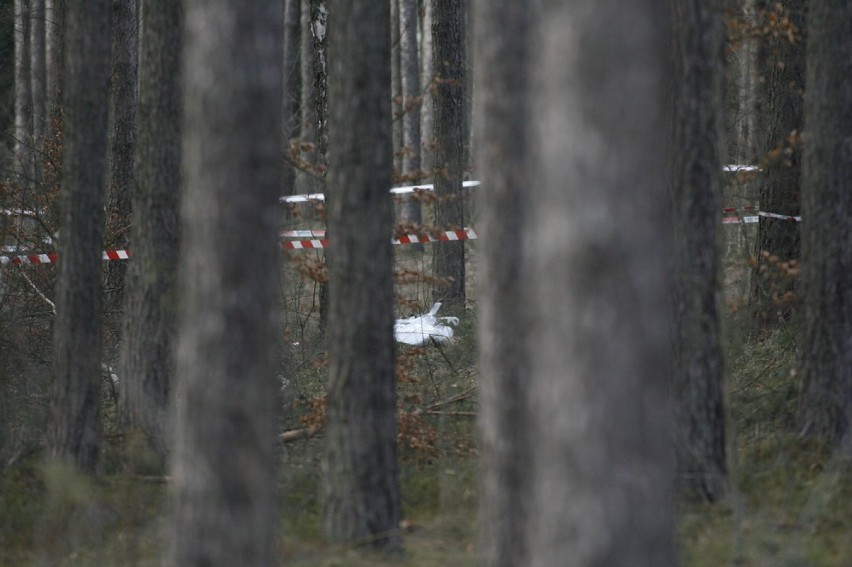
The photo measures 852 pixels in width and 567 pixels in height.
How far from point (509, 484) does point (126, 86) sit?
1144 centimetres

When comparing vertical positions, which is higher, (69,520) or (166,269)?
(166,269)

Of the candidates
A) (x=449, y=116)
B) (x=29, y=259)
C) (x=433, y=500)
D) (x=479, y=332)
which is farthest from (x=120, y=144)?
(x=479, y=332)

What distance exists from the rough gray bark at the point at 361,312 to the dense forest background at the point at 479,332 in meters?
0.02

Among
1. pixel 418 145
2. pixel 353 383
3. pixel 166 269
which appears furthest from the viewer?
pixel 418 145

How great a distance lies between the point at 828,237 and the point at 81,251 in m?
5.68

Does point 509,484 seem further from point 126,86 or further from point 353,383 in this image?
point 126,86

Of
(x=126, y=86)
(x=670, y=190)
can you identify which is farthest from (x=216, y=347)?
(x=126, y=86)

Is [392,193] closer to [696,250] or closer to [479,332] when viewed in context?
[696,250]

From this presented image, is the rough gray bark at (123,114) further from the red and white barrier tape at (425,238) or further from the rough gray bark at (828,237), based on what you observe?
the rough gray bark at (828,237)

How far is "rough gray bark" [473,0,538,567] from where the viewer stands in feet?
20.3

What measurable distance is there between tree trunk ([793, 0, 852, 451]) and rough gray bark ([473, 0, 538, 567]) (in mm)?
3784

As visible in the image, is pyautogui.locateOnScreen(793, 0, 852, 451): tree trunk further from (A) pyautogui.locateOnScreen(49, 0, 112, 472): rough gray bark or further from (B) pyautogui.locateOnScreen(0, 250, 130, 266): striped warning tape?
(B) pyautogui.locateOnScreen(0, 250, 130, 266): striped warning tape

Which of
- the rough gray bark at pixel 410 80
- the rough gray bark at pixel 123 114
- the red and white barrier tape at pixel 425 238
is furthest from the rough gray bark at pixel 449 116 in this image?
the rough gray bark at pixel 410 80

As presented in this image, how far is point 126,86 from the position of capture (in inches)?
632
